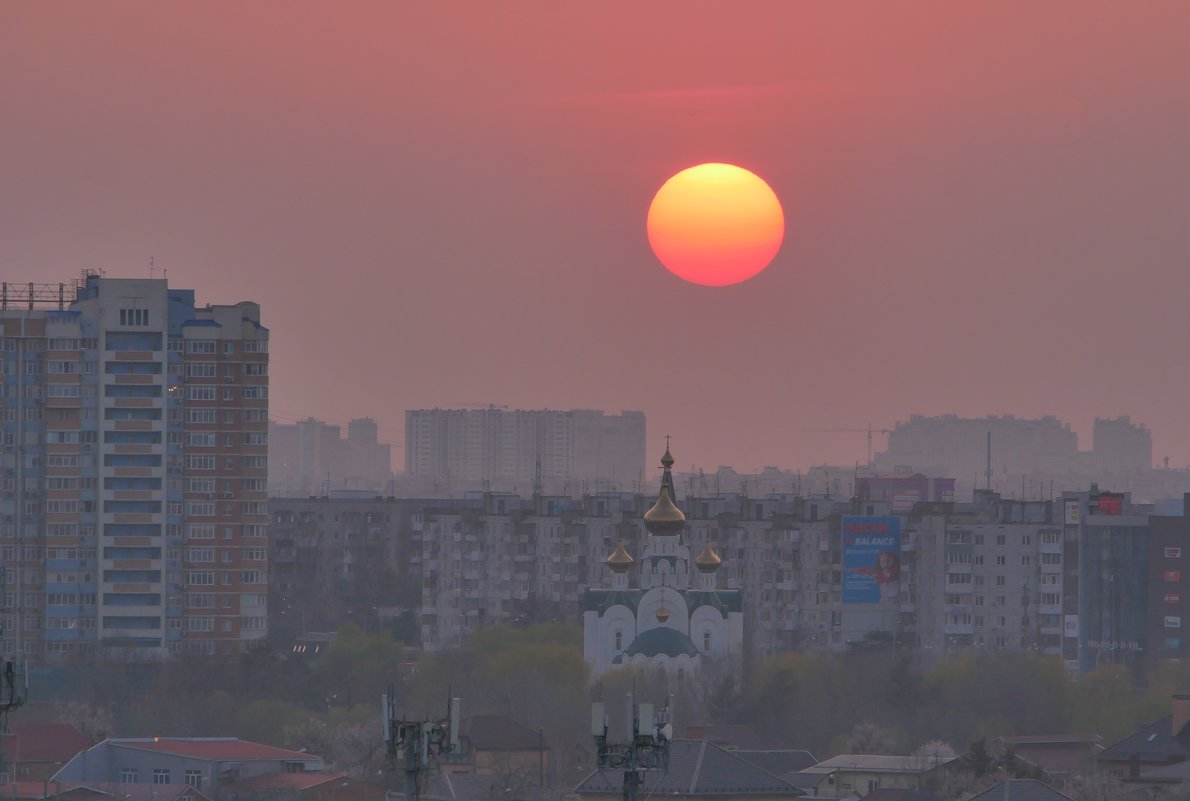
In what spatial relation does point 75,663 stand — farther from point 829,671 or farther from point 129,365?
point 829,671

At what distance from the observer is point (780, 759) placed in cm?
4597

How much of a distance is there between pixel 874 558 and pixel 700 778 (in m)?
34.2

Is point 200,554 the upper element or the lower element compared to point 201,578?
upper

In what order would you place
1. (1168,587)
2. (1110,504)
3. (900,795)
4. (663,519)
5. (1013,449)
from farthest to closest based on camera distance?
(1013,449), (1110,504), (1168,587), (663,519), (900,795)

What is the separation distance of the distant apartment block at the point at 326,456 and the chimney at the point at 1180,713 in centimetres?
11041

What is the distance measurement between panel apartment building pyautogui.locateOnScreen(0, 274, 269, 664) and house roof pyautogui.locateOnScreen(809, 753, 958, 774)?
19.9 meters

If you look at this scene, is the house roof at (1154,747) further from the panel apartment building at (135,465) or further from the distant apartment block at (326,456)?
the distant apartment block at (326,456)

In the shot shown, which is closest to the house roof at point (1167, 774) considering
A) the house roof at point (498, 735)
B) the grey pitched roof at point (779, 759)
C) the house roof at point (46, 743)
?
the grey pitched roof at point (779, 759)

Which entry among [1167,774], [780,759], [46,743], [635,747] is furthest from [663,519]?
[635,747]

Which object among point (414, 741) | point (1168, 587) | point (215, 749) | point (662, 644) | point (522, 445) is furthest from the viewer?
point (522, 445)

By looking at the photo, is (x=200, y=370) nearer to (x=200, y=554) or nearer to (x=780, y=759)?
(x=200, y=554)

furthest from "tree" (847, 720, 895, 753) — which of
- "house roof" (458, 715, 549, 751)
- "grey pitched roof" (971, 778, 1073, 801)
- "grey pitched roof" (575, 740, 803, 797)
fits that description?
"grey pitched roof" (971, 778, 1073, 801)

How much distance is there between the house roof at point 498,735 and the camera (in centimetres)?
4528

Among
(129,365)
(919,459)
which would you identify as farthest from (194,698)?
(919,459)
